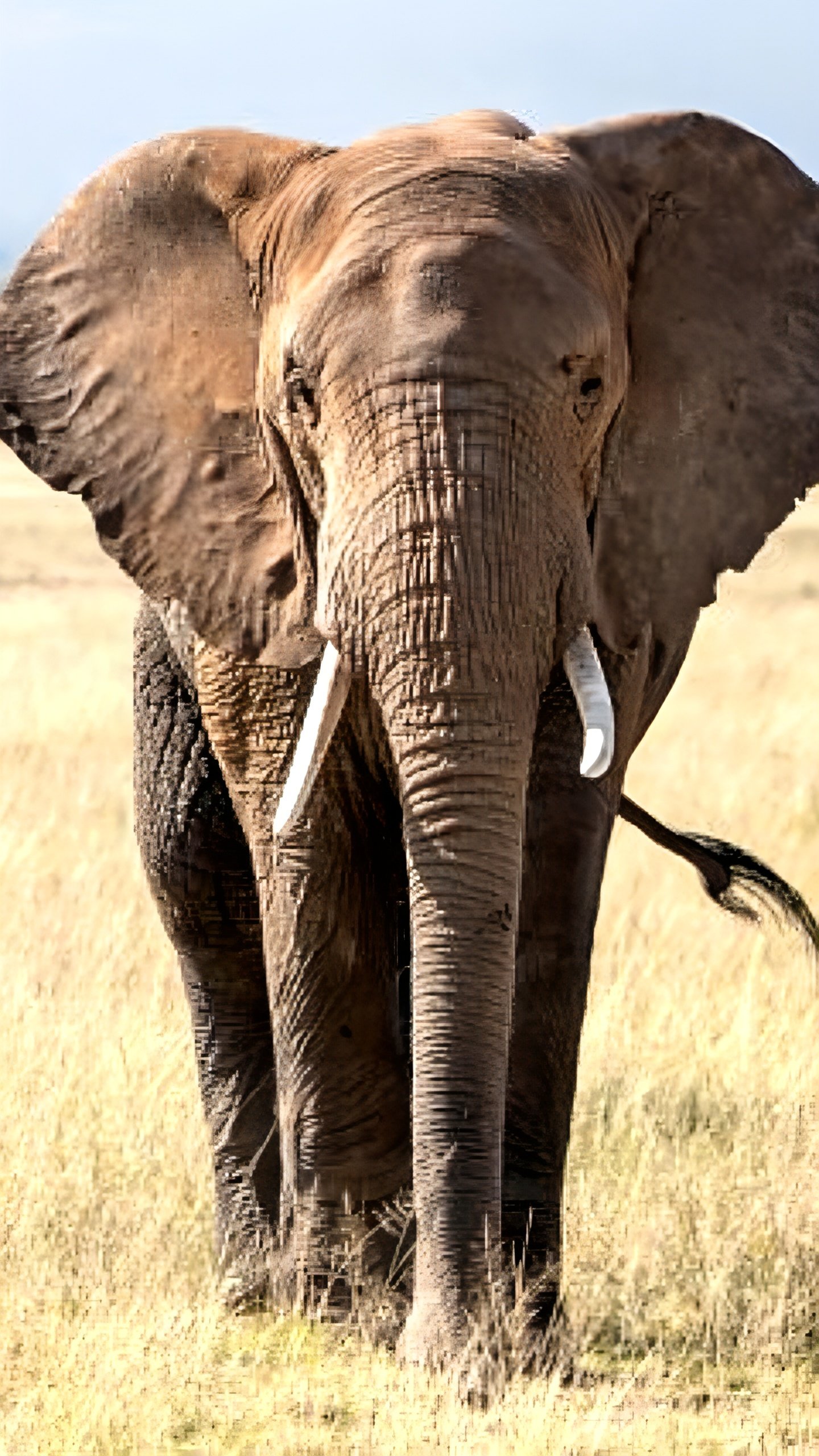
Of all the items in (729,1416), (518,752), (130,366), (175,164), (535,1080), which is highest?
(175,164)

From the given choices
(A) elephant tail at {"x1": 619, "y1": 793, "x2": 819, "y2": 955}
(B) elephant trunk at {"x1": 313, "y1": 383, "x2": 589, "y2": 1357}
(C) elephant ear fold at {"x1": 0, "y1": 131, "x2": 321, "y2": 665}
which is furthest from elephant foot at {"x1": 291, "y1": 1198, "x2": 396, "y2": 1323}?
(A) elephant tail at {"x1": 619, "y1": 793, "x2": 819, "y2": 955}

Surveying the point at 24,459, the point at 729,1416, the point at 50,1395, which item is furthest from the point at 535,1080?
the point at 24,459

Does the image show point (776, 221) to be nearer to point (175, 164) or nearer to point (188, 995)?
point (175, 164)

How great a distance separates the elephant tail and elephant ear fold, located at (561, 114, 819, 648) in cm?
144

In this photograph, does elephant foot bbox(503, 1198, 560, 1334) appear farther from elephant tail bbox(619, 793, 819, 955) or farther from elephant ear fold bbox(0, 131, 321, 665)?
elephant tail bbox(619, 793, 819, 955)

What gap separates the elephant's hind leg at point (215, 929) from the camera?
795 centimetres

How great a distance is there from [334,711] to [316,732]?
61mm

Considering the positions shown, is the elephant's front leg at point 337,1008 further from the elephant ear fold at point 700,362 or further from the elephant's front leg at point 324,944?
the elephant ear fold at point 700,362

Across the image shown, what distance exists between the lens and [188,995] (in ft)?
27.1

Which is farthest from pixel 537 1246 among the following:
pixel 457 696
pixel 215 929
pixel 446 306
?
pixel 446 306

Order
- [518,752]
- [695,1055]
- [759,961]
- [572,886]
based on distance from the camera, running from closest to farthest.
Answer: [518,752], [572,886], [695,1055], [759,961]

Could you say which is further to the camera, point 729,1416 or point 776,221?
point 776,221

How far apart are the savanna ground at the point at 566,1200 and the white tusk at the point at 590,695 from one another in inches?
49.1

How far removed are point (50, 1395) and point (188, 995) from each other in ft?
6.55
